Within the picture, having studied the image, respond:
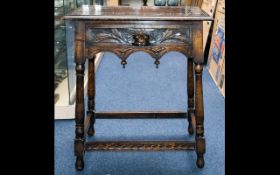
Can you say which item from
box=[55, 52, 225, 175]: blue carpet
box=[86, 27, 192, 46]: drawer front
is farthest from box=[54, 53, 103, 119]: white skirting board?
box=[86, 27, 192, 46]: drawer front

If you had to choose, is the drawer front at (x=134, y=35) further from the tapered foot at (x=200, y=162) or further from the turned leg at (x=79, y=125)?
the tapered foot at (x=200, y=162)

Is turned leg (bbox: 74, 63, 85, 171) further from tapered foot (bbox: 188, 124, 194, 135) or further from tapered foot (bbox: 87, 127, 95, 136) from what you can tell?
tapered foot (bbox: 188, 124, 194, 135)

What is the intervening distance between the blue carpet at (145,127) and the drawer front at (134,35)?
0.67 meters

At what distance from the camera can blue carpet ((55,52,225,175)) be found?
1.93 meters

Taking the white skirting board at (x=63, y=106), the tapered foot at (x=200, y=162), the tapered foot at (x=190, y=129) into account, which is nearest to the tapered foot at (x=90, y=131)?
the white skirting board at (x=63, y=106)

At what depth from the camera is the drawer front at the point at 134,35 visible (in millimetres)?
1715

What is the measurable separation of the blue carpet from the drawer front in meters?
0.67

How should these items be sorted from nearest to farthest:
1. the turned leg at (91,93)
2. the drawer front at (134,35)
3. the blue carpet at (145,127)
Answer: the drawer front at (134,35)
the blue carpet at (145,127)
the turned leg at (91,93)

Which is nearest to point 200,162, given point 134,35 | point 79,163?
point 79,163

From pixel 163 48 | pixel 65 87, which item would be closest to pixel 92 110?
pixel 65 87

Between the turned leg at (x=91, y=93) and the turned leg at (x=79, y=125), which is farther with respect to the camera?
the turned leg at (x=91, y=93)

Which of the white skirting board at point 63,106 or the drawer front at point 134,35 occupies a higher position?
the drawer front at point 134,35

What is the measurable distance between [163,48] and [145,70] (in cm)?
251

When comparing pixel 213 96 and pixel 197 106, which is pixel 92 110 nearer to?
pixel 197 106
